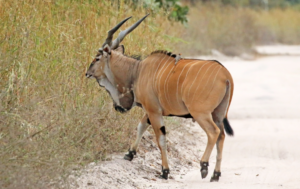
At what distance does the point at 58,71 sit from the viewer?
6.17m

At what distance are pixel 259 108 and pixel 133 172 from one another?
5.46 meters

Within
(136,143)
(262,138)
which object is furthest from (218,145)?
(262,138)

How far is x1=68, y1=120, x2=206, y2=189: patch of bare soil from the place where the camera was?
17.1ft

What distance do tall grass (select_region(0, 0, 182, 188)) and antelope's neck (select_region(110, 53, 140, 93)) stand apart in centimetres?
24

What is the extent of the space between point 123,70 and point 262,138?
8.59 feet

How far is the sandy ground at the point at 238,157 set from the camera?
18.2ft

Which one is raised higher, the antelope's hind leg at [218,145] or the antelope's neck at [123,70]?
the antelope's neck at [123,70]

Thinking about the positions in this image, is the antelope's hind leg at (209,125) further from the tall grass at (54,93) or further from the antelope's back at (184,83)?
the tall grass at (54,93)

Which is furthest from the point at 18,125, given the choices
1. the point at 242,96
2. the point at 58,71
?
the point at 242,96

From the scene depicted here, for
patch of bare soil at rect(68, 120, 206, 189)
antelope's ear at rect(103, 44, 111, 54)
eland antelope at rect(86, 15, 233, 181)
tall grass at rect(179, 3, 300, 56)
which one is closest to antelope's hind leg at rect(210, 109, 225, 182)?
eland antelope at rect(86, 15, 233, 181)

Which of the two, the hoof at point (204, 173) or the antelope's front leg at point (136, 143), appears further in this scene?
the antelope's front leg at point (136, 143)

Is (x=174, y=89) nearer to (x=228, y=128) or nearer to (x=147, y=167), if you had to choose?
(x=228, y=128)

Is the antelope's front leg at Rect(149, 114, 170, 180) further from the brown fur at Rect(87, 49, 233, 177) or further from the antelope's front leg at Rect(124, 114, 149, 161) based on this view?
the antelope's front leg at Rect(124, 114, 149, 161)

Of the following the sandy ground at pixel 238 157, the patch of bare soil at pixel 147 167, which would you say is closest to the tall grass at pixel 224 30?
the sandy ground at pixel 238 157
